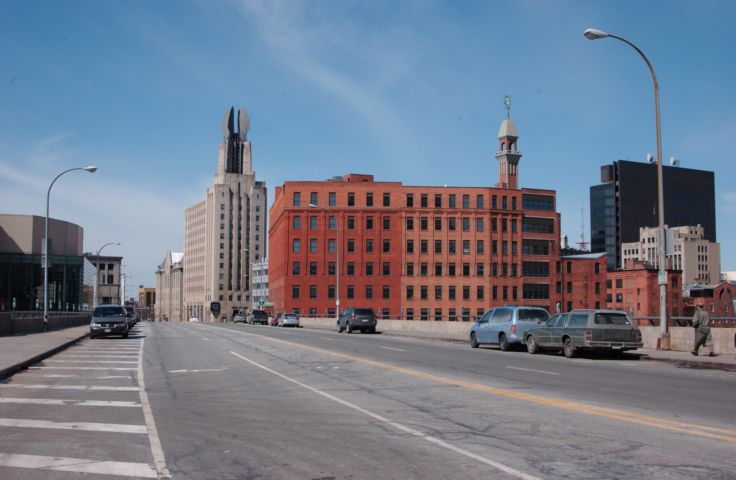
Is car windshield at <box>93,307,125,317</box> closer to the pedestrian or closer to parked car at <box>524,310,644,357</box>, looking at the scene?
parked car at <box>524,310,644,357</box>

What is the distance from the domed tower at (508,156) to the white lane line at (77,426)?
117 metres

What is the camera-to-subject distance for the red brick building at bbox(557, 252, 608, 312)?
123312 mm

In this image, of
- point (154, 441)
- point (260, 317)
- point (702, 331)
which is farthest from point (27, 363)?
point (260, 317)

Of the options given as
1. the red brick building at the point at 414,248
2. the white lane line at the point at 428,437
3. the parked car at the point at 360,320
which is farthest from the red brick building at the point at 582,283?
the white lane line at the point at 428,437

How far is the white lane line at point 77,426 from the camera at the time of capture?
33.9 ft

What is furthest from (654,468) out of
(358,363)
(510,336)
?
(510,336)

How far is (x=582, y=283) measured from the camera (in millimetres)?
124250

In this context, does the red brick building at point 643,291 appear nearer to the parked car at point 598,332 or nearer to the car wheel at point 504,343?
the car wheel at point 504,343

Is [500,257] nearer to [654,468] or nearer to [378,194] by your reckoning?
[378,194]

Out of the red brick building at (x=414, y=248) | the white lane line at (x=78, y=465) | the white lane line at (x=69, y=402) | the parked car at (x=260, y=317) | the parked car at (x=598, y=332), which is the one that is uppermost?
the red brick building at (x=414, y=248)

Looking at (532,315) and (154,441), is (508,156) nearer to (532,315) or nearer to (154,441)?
(532,315)

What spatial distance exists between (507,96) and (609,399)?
416ft

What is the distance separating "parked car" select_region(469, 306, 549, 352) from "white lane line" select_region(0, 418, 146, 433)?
20581 mm

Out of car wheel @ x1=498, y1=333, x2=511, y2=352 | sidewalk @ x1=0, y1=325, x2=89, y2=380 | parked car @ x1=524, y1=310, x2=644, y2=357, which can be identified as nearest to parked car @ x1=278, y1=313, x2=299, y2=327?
sidewalk @ x1=0, y1=325, x2=89, y2=380
